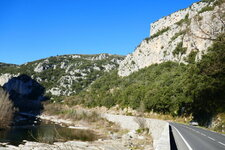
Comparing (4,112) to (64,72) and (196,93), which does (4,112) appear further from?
(64,72)

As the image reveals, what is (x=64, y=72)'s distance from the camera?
562ft

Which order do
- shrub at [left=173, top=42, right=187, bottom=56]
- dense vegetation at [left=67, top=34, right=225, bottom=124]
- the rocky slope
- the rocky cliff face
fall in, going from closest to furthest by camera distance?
1. dense vegetation at [left=67, top=34, right=225, bottom=124]
2. the rocky cliff face
3. shrub at [left=173, top=42, right=187, bottom=56]
4. the rocky slope

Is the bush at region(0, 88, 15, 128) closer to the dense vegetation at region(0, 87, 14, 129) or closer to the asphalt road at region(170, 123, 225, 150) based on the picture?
the dense vegetation at region(0, 87, 14, 129)

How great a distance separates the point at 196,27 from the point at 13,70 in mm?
193139

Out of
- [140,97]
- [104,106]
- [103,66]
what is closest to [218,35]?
[140,97]

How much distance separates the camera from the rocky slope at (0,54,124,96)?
14536cm

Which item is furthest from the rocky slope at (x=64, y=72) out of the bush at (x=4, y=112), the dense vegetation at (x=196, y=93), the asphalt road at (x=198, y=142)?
the asphalt road at (x=198, y=142)

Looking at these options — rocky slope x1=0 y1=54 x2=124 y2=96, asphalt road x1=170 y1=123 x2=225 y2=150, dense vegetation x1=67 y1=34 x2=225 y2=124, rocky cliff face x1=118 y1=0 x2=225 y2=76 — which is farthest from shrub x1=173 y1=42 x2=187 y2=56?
rocky slope x1=0 y1=54 x2=124 y2=96

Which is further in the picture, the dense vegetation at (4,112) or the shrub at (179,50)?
the shrub at (179,50)

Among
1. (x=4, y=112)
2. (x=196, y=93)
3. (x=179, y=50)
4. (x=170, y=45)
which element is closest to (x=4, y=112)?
(x=4, y=112)

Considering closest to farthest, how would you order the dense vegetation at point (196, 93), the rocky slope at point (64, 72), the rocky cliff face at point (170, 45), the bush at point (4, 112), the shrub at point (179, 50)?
the dense vegetation at point (196, 93) → the bush at point (4, 112) → the rocky cliff face at point (170, 45) → the shrub at point (179, 50) → the rocky slope at point (64, 72)

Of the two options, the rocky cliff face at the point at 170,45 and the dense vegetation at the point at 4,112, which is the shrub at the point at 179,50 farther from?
the dense vegetation at the point at 4,112

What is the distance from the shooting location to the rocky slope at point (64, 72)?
477 feet

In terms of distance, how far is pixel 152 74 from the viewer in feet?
262
